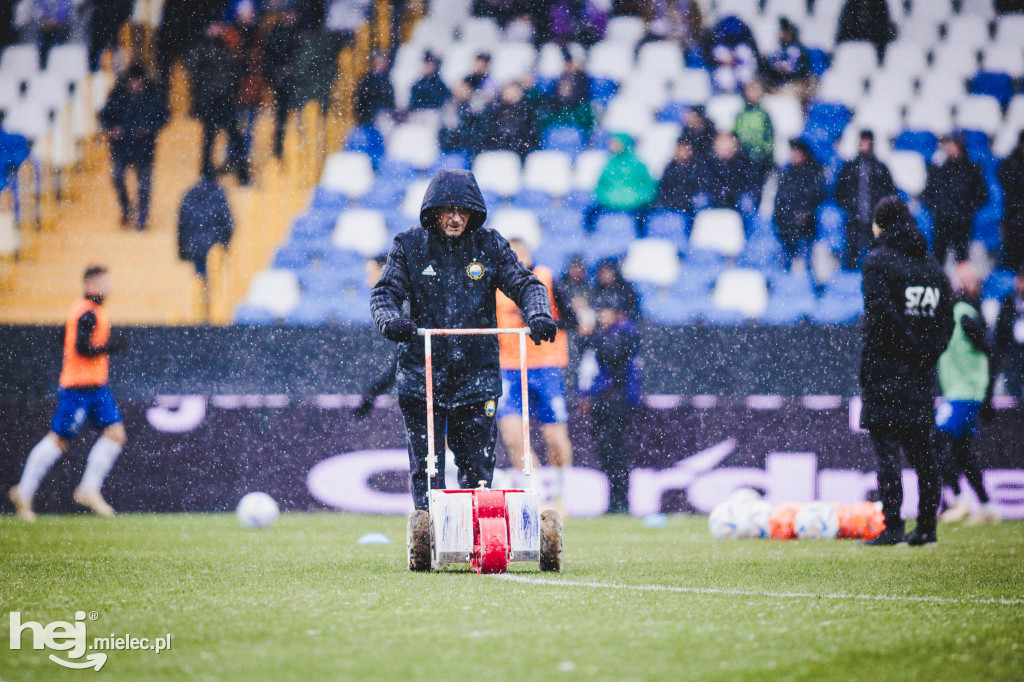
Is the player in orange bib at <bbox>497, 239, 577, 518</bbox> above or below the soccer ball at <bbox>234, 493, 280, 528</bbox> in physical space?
above

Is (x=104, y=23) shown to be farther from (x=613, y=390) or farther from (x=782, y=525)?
(x=782, y=525)

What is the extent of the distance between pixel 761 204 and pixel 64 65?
883 centimetres

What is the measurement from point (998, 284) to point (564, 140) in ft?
18.1

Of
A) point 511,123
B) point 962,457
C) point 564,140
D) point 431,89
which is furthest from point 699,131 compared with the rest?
point 962,457

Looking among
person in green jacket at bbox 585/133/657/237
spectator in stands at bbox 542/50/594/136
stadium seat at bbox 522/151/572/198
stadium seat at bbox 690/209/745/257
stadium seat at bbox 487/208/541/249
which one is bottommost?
stadium seat at bbox 690/209/745/257

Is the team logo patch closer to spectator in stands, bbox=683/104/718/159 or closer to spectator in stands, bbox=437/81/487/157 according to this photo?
spectator in stands, bbox=683/104/718/159

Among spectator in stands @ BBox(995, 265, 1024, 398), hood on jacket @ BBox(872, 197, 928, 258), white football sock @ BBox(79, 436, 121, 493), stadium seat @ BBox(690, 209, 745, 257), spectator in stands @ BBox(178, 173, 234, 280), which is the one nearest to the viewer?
hood on jacket @ BBox(872, 197, 928, 258)

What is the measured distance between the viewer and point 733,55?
53.9 feet

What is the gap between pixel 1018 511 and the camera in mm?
11305

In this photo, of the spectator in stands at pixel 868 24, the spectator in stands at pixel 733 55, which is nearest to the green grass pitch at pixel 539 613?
the spectator in stands at pixel 733 55

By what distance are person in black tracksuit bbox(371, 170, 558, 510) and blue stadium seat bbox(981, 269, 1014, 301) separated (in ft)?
32.6

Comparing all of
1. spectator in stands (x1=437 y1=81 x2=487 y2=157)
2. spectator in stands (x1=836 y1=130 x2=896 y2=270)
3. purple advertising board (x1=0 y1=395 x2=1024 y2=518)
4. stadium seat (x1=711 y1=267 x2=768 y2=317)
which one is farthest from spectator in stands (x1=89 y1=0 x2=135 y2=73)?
spectator in stands (x1=836 y1=130 x2=896 y2=270)

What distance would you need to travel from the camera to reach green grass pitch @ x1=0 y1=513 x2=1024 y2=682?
3344 mm

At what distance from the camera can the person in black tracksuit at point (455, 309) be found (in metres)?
6.06
